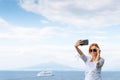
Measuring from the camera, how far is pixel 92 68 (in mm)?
7031

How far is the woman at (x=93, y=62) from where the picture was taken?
6.96m

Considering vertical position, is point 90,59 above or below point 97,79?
above

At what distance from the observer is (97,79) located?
6.93 meters

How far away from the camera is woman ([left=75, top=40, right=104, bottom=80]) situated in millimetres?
6965

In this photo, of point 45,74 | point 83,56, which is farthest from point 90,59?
point 45,74

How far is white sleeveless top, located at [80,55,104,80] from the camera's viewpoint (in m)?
6.94

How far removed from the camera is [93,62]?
7117 mm

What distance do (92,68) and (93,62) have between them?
16 cm

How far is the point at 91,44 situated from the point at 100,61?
43 cm

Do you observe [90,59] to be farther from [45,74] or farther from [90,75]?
[45,74]

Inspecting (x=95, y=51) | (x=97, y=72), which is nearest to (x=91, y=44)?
(x=95, y=51)

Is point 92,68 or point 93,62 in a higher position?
point 93,62

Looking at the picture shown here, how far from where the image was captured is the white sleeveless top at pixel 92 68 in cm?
694

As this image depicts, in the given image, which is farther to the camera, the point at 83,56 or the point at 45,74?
the point at 45,74
